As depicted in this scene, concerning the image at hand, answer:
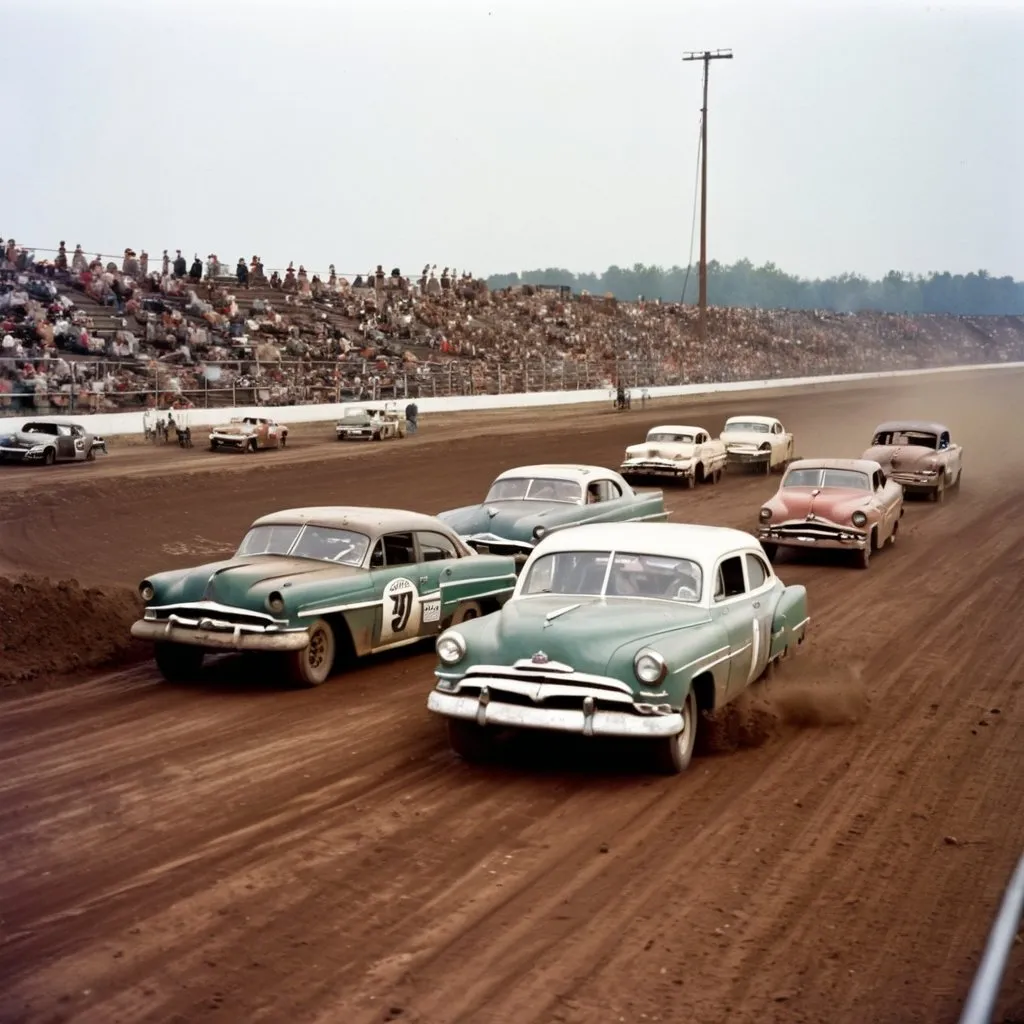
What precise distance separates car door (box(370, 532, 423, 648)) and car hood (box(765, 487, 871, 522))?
747 cm

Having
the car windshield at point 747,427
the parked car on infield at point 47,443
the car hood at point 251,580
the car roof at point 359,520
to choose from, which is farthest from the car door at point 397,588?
the car windshield at point 747,427

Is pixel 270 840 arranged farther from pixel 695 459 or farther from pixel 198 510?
pixel 695 459

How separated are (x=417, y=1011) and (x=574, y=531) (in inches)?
194

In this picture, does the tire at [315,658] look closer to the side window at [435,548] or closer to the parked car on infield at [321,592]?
the parked car on infield at [321,592]

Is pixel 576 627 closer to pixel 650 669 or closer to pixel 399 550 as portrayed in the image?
pixel 650 669

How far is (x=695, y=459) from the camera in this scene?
27.0 meters

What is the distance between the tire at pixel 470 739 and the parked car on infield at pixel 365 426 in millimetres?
27771

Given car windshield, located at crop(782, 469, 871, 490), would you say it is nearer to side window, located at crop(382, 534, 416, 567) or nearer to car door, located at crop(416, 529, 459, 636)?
car door, located at crop(416, 529, 459, 636)

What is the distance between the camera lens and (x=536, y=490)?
52.8 ft

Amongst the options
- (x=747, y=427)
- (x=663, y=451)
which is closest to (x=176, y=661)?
(x=663, y=451)

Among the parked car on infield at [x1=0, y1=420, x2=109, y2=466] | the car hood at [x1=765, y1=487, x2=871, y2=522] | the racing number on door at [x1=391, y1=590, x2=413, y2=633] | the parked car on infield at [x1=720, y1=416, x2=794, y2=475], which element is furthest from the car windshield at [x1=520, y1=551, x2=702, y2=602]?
the parked car on infield at [x1=720, y1=416, x2=794, y2=475]

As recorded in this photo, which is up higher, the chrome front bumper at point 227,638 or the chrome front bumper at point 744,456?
the chrome front bumper at point 227,638

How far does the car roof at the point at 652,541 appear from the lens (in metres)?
8.88

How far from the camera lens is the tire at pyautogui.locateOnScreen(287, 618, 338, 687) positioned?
1000 cm
